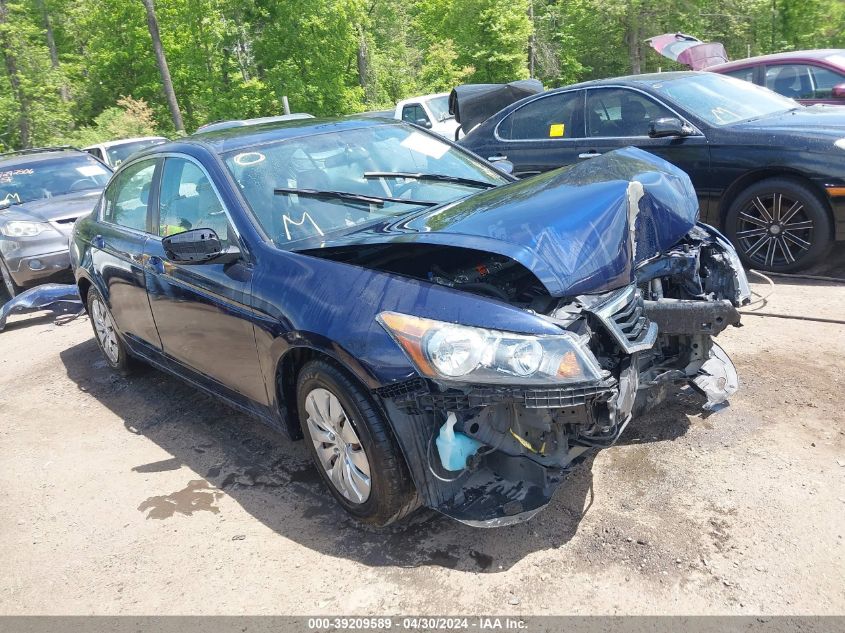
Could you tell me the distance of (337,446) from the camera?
121 inches

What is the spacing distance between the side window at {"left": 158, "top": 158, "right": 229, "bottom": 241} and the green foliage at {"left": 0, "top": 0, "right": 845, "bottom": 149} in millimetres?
22921

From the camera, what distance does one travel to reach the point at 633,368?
274 cm

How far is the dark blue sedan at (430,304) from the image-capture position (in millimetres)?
2576

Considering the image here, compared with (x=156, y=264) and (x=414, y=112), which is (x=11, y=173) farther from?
(x=414, y=112)

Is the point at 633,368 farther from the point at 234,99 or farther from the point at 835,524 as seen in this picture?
the point at 234,99

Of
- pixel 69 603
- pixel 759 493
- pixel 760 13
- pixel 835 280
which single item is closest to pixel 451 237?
pixel 759 493

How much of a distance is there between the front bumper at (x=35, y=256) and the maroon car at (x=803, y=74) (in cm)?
841

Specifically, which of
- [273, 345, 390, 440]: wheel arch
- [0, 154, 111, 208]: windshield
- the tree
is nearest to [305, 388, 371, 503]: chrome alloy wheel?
[273, 345, 390, 440]: wheel arch

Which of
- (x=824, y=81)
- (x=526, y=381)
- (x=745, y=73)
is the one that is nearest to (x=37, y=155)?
(x=745, y=73)

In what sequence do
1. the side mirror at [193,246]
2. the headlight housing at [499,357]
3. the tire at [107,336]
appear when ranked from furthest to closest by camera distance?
the tire at [107,336], the side mirror at [193,246], the headlight housing at [499,357]

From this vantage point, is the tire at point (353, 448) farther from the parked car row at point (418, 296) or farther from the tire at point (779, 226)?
the tire at point (779, 226)

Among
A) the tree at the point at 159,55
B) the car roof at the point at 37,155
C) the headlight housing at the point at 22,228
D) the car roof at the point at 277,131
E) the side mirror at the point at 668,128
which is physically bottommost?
the headlight housing at the point at 22,228

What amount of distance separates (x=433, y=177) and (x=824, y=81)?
6572 mm

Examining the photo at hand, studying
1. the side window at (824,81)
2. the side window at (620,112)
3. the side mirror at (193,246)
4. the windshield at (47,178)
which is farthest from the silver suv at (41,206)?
the side window at (824,81)
